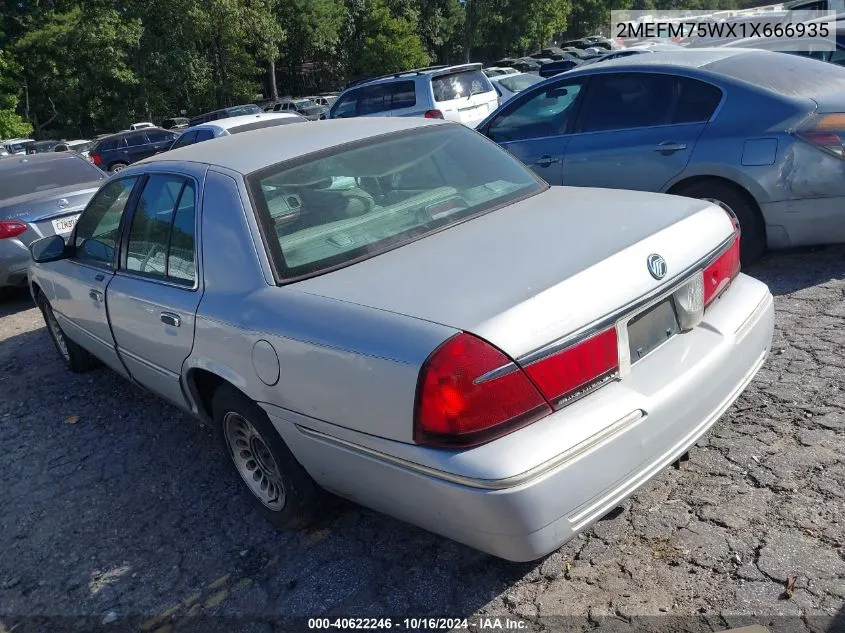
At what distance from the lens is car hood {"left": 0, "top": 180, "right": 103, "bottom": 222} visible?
7.58 m

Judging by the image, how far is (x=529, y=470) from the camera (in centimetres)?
219

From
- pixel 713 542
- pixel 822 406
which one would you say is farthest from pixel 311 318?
pixel 822 406

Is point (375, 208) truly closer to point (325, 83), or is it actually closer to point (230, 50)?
point (230, 50)

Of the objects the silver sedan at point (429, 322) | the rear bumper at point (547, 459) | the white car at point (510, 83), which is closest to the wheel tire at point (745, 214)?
the silver sedan at point (429, 322)

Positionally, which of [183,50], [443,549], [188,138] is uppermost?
[183,50]

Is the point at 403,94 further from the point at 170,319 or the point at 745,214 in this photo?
the point at 170,319

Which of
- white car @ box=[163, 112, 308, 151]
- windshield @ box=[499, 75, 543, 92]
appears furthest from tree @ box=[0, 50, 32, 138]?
white car @ box=[163, 112, 308, 151]

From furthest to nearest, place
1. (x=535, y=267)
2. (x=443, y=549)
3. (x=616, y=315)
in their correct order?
(x=443, y=549), (x=535, y=267), (x=616, y=315)

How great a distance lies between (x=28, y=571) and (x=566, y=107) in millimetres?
4926

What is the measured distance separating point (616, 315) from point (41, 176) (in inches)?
300

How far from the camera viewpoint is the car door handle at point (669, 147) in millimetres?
5363

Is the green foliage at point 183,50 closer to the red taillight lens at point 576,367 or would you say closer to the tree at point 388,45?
the tree at point 388,45

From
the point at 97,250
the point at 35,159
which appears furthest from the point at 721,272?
the point at 35,159

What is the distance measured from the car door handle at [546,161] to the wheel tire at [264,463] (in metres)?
3.75
